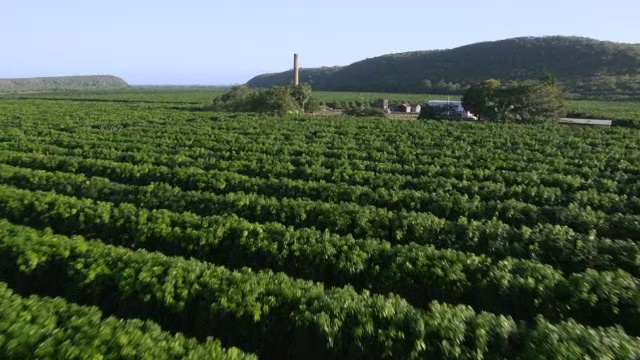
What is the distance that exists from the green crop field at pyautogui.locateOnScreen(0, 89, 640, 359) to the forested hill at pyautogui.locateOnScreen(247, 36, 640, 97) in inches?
3860

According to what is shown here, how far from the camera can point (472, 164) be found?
19.0 meters

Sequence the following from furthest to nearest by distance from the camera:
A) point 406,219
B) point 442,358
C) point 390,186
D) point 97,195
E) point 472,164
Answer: point 472,164
point 390,186
point 97,195
point 406,219
point 442,358

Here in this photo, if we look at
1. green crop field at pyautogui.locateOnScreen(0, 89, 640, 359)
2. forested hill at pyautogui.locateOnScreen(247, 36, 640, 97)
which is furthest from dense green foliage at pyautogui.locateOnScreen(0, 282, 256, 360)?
forested hill at pyautogui.locateOnScreen(247, 36, 640, 97)

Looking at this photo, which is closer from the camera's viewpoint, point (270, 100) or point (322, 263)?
point (322, 263)

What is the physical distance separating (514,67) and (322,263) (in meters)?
142

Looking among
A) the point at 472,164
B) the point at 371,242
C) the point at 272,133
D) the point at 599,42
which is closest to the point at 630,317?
the point at 371,242

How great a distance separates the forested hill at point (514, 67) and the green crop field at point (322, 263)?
9804cm

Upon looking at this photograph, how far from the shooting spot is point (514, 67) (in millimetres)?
133625

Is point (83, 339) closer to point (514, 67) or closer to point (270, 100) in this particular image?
point (270, 100)

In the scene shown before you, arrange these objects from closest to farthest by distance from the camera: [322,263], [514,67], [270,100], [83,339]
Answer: [83,339] → [322,263] → [270,100] → [514,67]

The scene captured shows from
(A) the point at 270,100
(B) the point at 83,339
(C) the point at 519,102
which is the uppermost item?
(C) the point at 519,102

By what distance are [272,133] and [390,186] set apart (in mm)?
16029

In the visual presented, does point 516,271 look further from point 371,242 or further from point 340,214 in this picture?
A: point 340,214

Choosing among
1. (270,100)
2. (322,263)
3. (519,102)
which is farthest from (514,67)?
(322,263)
